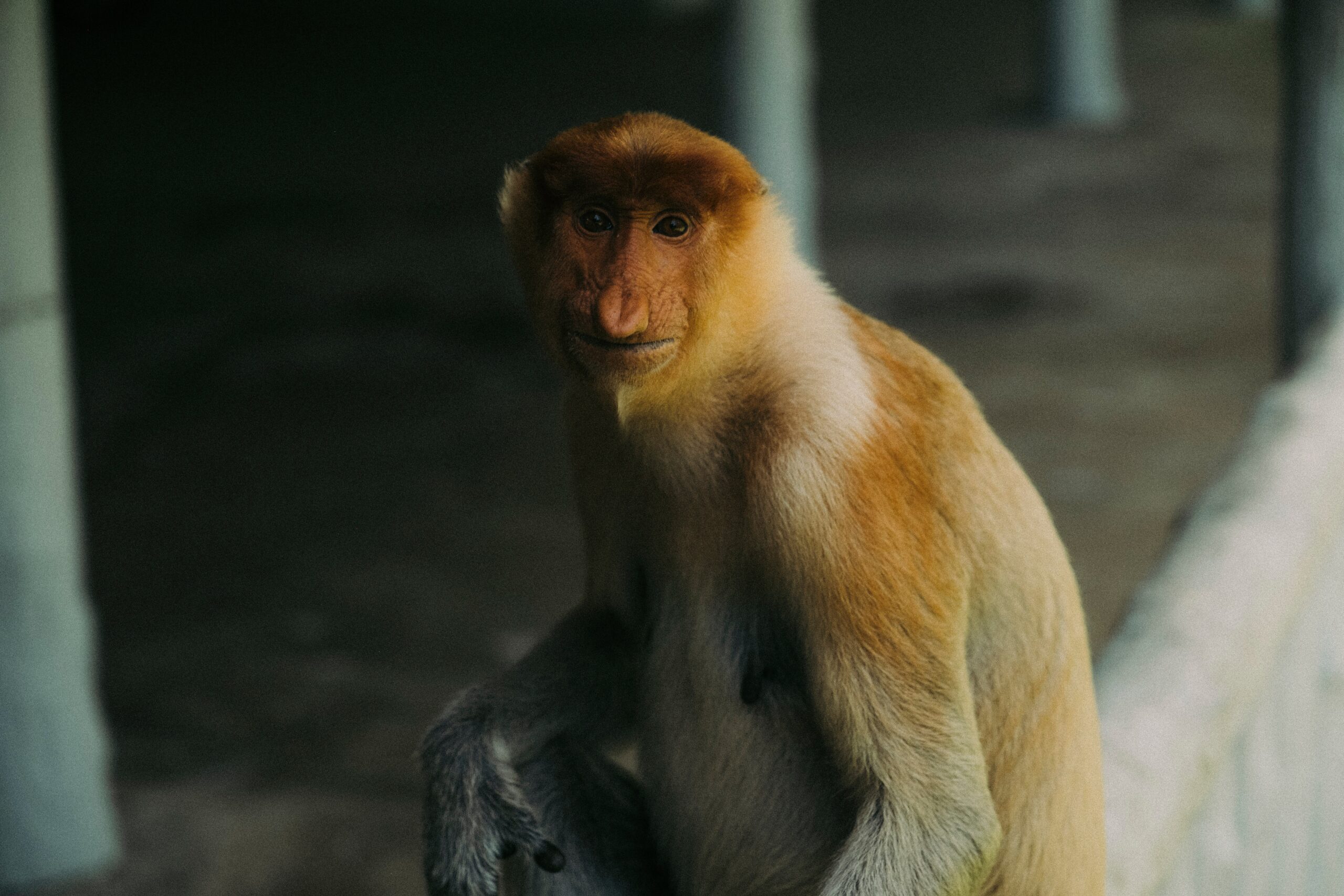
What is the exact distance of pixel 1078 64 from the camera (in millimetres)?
16016

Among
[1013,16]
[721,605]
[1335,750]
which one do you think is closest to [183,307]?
[1335,750]

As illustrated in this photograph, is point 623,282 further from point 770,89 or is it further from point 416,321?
point 416,321

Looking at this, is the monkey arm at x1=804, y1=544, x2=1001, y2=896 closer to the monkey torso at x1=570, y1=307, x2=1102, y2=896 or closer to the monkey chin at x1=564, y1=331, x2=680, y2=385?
the monkey torso at x1=570, y1=307, x2=1102, y2=896

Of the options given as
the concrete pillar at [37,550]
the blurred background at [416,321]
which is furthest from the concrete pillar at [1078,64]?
the concrete pillar at [37,550]

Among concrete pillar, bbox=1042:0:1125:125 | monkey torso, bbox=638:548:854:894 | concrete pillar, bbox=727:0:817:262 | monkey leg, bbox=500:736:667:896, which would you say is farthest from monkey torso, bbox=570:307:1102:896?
concrete pillar, bbox=1042:0:1125:125

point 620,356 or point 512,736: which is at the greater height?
point 620,356

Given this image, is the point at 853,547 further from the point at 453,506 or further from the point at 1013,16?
the point at 1013,16

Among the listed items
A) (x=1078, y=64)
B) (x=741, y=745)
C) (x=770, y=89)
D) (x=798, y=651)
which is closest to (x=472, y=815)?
(x=741, y=745)

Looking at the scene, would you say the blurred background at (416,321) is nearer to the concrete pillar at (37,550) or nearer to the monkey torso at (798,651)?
the concrete pillar at (37,550)

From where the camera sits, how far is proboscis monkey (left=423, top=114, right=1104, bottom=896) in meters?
2.17

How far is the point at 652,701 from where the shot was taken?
253cm

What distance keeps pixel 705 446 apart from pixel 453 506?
6436 millimetres

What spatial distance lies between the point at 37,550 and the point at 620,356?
12.2ft

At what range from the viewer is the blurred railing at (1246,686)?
9.77 ft
